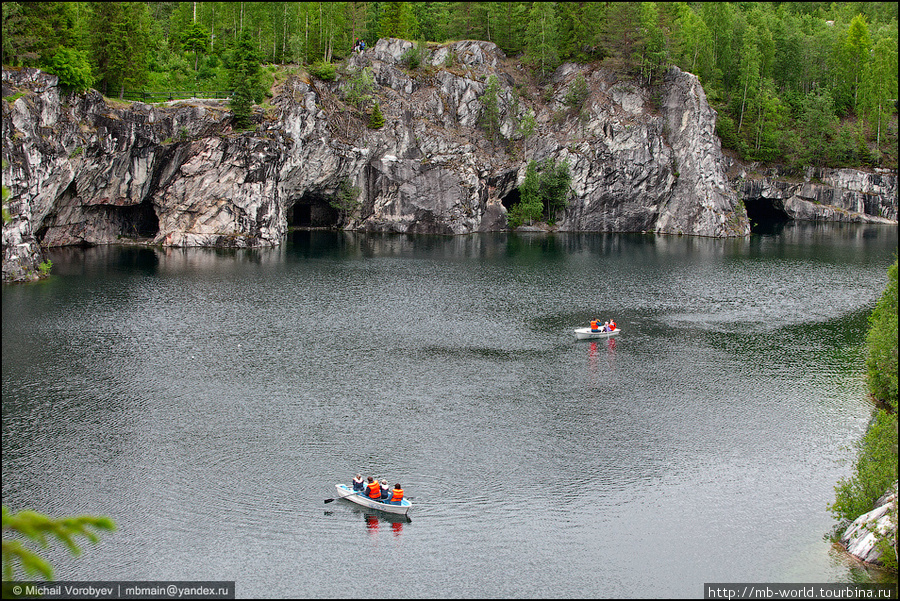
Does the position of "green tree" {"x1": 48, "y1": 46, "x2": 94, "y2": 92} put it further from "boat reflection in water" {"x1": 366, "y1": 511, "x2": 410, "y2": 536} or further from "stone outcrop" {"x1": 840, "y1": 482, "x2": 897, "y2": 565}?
"stone outcrop" {"x1": 840, "y1": 482, "x2": 897, "y2": 565}

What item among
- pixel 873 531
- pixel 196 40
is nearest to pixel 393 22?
pixel 196 40

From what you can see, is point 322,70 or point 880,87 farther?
point 880,87

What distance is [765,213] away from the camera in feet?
452

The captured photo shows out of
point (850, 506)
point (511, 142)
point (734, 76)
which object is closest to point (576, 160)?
point (511, 142)

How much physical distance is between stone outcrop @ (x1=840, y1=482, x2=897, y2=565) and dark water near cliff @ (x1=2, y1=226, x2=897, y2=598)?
0.77 meters

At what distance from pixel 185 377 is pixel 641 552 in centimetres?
2739

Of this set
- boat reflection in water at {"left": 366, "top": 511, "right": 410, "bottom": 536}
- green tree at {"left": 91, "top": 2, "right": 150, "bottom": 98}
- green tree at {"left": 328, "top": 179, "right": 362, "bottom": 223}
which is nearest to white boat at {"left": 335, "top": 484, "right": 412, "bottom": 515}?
boat reflection in water at {"left": 366, "top": 511, "right": 410, "bottom": 536}

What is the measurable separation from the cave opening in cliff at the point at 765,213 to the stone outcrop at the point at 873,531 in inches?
4198

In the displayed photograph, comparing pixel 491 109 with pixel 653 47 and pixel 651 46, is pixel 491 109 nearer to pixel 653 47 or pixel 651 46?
pixel 651 46

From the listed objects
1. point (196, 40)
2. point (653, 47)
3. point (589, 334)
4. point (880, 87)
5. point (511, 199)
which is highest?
point (653, 47)

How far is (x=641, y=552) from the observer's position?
87.5 feet

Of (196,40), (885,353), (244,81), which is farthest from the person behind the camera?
(196,40)

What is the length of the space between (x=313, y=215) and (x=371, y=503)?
91.0 meters

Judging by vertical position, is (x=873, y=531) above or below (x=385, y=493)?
above
